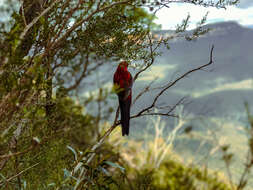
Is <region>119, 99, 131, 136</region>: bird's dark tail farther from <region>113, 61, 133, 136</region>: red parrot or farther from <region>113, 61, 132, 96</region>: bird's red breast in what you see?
<region>113, 61, 132, 96</region>: bird's red breast

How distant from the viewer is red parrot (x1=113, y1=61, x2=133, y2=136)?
8.73 ft

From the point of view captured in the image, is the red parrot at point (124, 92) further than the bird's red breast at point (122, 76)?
No

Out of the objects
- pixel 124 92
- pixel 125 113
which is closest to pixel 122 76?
pixel 124 92

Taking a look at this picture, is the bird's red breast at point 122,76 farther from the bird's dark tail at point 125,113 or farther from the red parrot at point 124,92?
the bird's dark tail at point 125,113

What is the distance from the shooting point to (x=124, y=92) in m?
2.81

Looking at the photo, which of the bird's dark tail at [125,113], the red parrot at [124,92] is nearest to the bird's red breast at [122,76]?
the red parrot at [124,92]

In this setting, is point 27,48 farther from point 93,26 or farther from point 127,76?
point 127,76

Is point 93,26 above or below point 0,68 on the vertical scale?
above

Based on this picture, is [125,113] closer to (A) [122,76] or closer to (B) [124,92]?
(B) [124,92]

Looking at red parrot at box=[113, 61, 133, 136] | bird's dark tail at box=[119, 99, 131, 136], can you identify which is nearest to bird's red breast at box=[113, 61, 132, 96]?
red parrot at box=[113, 61, 133, 136]

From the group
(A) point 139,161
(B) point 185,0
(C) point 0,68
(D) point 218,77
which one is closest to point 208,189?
(A) point 139,161

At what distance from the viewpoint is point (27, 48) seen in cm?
231

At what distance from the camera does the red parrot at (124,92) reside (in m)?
2.66

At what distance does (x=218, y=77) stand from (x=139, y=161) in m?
59.8
